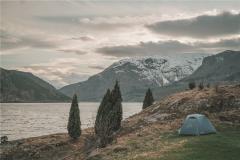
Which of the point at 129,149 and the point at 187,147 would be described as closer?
the point at 187,147

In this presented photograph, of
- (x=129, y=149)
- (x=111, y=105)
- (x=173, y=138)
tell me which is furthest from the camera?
(x=111, y=105)

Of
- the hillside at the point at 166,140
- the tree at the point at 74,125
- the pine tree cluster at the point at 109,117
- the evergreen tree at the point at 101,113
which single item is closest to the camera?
the hillside at the point at 166,140

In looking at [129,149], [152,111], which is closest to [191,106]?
[152,111]

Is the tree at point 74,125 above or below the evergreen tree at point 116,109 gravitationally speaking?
below

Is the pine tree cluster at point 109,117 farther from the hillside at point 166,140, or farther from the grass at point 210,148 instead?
the grass at point 210,148

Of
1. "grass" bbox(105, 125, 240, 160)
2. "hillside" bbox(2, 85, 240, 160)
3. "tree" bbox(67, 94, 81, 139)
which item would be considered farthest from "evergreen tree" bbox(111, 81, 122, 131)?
"grass" bbox(105, 125, 240, 160)

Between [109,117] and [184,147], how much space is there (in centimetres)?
2386

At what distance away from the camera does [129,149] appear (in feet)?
151

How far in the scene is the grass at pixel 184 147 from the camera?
127ft

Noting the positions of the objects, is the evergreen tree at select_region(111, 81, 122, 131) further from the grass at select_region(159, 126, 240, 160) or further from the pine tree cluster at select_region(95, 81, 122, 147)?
the grass at select_region(159, 126, 240, 160)

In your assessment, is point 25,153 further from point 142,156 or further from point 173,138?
point 142,156

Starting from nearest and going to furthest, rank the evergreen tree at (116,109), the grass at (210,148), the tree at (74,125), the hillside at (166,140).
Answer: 1. the grass at (210,148)
2. the hillside at (166,140)
3. the evergreen tree at (116,109)
4. the tree at (74,125)

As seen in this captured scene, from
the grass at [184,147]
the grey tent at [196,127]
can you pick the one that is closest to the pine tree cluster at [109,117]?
the grass at [184,147]

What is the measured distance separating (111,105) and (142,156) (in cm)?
2852
